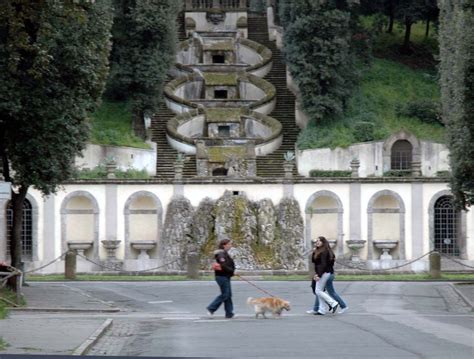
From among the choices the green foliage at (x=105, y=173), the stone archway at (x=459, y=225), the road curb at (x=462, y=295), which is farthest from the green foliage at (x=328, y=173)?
the road curb at (x=462, y=295)

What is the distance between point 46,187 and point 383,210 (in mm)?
25840

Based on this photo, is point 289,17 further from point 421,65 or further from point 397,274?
point 397,274

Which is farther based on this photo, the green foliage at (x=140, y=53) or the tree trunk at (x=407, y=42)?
the tree trunk at (x=407, y=42)

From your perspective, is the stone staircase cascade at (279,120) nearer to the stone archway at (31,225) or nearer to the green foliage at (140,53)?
the green foliage at (140,53)

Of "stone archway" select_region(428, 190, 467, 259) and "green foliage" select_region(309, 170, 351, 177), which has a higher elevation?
"green foliage" select_region(309, 170, 351, 177)

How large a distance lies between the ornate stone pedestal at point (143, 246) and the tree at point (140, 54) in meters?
8.75

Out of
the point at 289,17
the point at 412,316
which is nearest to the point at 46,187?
the point at 412,316

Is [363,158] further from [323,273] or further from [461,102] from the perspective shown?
[323,273]

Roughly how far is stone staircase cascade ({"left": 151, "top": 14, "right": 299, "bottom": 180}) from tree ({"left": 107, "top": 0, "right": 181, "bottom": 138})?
131cm

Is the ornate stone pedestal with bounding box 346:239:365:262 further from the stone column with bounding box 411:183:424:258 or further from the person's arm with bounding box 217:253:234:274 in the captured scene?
the person's arm with bounding box 217:253:234:274

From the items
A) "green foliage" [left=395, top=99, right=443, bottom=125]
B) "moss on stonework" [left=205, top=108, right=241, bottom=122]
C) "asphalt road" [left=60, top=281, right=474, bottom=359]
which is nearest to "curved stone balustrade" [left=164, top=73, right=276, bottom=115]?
"moss on stonework" [left=205, top=108, right=241, bottom=122]

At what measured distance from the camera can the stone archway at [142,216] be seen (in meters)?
60.0

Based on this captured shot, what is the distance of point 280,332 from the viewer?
25.2 meters

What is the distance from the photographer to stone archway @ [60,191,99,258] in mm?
59625
